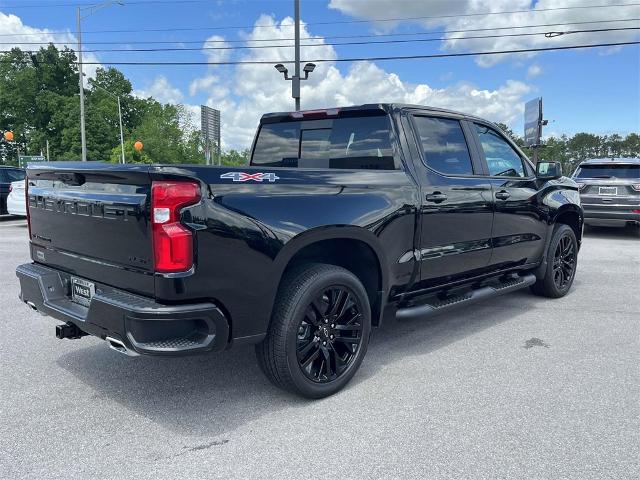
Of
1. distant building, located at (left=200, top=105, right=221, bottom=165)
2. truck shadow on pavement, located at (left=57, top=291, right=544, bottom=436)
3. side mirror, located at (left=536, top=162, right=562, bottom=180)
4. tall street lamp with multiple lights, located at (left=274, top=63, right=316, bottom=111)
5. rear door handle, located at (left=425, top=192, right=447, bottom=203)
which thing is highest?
tall street lamp with multiple lights, located at (left=274, top=63, right=316, bottom=111)

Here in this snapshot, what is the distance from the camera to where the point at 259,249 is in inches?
114

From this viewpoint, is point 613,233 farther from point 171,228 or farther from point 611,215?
point 171,228

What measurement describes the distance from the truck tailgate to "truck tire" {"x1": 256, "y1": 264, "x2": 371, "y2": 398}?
2.65 ft

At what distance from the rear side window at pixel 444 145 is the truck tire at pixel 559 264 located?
6.15 feet

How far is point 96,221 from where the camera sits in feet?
9.81

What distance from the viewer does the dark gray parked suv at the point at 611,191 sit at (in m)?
10.8

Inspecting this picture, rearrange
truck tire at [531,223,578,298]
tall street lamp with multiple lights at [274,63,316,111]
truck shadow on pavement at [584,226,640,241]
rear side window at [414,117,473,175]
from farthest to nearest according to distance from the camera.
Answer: tall street lamp with multiple lights at [274,63,316,111], truck shadow on pavement at [584,226,640,241], truck tire at [531,223,578,298], rear side window at [414,117,473,175]

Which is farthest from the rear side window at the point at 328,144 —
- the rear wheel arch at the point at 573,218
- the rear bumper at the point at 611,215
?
the rear bumper at the point at 611,215

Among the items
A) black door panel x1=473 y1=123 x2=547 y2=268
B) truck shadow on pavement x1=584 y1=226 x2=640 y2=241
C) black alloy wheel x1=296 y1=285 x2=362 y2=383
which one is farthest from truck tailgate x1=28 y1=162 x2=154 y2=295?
truck shadow on pavement x1=584 y1=226 x2=640 y2=241

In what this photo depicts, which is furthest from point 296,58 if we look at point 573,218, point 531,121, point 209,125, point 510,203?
point 531,121

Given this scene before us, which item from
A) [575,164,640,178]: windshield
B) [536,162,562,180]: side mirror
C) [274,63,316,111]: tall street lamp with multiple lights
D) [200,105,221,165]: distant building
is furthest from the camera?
[200,105,221,165]: distant building

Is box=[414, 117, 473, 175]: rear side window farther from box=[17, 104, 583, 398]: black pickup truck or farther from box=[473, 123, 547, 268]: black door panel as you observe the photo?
box=[473, 123, 547, 268]: black door panel

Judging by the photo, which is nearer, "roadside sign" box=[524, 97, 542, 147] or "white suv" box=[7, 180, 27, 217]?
"white suv" box=[7, 180, 27, 217]

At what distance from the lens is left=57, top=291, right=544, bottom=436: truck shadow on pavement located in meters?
3.16
